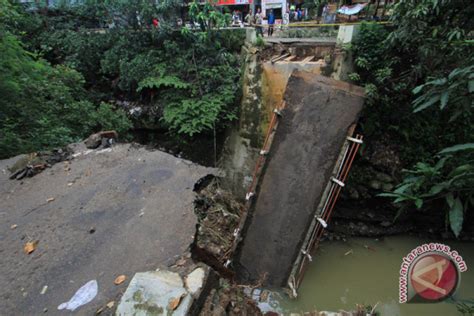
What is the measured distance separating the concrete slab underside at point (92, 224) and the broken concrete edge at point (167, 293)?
1.84ft

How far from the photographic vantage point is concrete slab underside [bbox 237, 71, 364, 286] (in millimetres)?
3922

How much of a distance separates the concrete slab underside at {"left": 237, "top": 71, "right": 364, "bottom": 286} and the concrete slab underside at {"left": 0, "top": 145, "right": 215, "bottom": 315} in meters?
1.09

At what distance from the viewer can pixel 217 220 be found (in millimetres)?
3854

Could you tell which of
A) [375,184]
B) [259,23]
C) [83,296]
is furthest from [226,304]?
[259,23]

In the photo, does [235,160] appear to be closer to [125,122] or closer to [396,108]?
[125,122]

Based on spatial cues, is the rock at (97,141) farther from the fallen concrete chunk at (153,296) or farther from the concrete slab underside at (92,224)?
the fallen concrete chunk at (153,296)

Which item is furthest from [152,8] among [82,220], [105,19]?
[82,220]

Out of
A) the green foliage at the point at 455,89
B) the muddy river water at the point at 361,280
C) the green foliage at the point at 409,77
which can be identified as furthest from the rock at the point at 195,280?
the green foliage at the point at 409,77

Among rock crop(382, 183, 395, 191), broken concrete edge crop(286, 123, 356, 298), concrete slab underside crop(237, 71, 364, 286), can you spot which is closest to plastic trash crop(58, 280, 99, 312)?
concrete slab underside crop(237, 71, 364, 286)

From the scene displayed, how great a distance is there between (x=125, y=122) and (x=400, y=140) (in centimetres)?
628

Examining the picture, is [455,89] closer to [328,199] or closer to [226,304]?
[226,304]

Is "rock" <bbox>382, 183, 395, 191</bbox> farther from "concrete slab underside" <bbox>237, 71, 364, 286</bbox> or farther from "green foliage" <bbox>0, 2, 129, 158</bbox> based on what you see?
"green foliage" <bbox>0, 2, 129, 158</bbox>

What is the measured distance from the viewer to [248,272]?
411cm

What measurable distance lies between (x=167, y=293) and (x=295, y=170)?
2.68 metres
